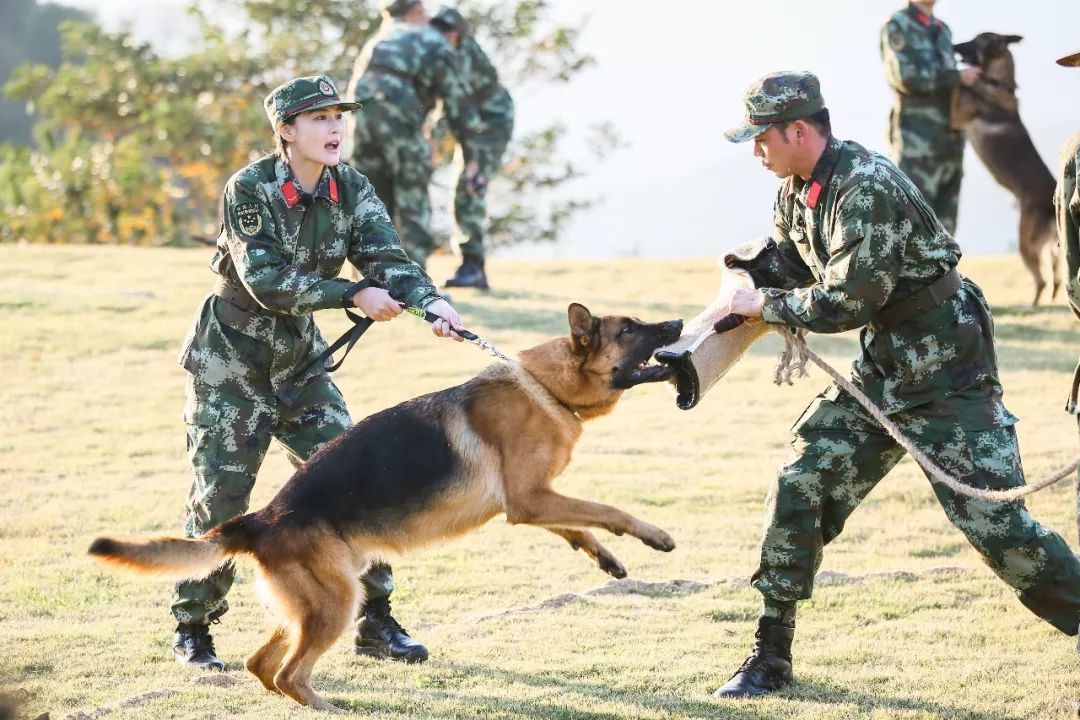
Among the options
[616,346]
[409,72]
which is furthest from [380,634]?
[409,72]

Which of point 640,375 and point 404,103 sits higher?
point 404,103

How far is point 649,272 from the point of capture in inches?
651

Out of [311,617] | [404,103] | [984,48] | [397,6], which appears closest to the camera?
[311,617]

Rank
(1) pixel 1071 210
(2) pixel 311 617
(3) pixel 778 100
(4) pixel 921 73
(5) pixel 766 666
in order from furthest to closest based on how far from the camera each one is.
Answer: (4) pixel 921 73, (5) pixel 766 666, (2) pixel 311 617, (3) pixel 778 100, (1) pixel 1071 210

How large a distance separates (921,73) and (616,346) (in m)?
7.22

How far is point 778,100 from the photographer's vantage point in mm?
4719

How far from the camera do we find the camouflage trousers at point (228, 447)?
211 inches

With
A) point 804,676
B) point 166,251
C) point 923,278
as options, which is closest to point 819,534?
point 804,676

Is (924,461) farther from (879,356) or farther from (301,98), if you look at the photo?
(301,98)

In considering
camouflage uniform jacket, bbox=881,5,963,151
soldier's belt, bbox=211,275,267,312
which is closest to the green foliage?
camouflage uniform jacket, bbox=881,5,963,151

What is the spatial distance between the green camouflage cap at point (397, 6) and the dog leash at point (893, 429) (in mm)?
8370

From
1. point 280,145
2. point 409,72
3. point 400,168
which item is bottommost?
point 400,168

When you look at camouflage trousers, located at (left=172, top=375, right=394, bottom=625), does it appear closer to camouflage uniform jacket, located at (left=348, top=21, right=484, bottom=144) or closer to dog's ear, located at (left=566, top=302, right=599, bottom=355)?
dog's ear, located at (left=566, top=302, right=599, bottom=355)

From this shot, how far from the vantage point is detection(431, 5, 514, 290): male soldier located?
13.6 meters
